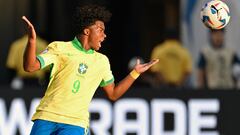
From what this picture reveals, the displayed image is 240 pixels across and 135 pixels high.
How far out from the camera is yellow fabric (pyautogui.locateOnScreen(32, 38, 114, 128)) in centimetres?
816

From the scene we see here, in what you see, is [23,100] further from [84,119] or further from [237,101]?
[84,119]

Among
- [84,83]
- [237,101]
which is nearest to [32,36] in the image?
[84,83]

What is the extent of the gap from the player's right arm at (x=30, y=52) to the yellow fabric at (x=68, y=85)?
317mm

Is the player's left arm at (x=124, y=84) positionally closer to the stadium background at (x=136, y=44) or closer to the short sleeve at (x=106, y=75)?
the short sleeve at (x=106, y=75)

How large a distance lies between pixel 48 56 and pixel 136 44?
27.7 ft

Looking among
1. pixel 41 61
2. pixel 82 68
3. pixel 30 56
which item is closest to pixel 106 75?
pixel 82 68

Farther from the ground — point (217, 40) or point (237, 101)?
point (217, 40)

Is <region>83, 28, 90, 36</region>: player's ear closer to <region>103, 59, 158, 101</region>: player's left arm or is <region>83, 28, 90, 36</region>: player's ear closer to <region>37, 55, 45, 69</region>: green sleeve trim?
<region>37, 55, 45, 69</region>: green sleeve trim

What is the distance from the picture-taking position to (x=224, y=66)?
14539 mm

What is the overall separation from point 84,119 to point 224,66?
6564mm

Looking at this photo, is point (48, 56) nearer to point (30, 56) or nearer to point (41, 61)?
point (41, 61)

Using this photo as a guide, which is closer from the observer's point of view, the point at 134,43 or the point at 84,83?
the point at 84,83

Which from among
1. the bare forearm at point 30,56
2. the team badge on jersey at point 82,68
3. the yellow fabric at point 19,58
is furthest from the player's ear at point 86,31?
the yellow fabric at point 19,58

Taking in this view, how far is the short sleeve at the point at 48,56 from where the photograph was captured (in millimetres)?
7969
